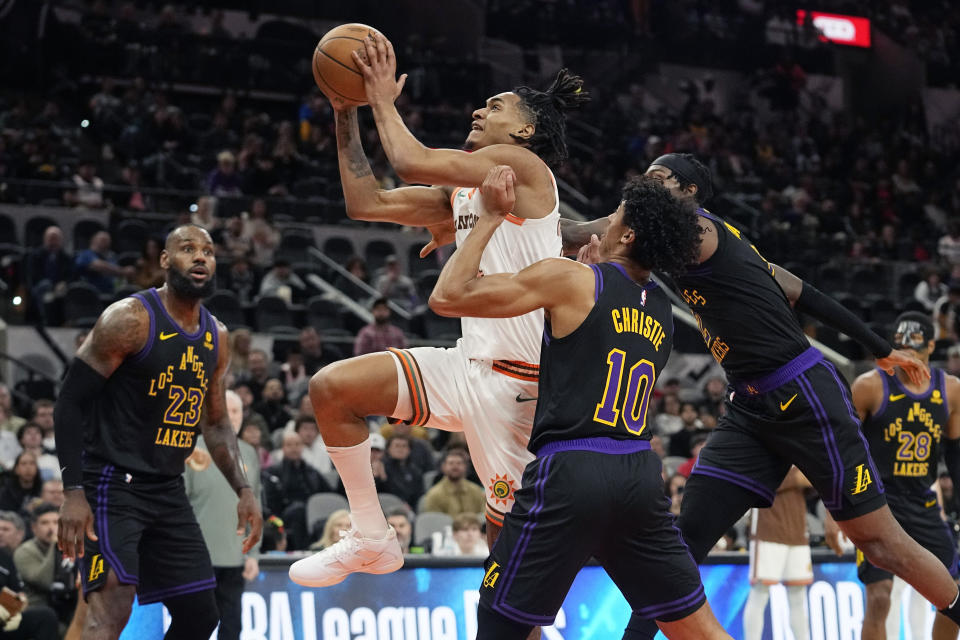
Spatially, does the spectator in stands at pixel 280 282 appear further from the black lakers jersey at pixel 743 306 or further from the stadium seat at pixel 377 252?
the black lakers jersey at pixel 743 306

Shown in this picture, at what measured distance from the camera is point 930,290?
57.3ft

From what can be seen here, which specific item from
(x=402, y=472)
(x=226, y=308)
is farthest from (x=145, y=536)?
(x=226, y=308)

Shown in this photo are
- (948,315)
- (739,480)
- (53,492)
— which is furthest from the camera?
(948,315)

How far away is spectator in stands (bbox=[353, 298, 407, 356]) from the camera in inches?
532

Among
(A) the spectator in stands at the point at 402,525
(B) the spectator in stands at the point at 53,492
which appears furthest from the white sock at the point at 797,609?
(B) the spectator in stands at the point at 53,492

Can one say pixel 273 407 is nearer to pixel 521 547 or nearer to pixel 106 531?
pixel 106 531

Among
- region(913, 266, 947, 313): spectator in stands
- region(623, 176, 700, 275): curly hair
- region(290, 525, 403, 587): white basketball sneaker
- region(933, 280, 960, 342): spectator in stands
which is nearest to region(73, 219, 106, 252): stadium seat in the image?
region(290, 525, 403, 587): white basketball sneaker

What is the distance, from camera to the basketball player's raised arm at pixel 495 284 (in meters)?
4.22

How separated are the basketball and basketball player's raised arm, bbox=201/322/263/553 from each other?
1671mm

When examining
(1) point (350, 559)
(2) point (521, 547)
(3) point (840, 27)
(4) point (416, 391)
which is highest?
(3) point (840, 27)

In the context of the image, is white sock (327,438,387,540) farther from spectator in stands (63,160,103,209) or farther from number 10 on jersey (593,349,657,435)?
spectator in stands (63,160,103,209)

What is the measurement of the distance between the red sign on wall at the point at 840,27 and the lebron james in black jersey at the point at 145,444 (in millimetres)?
23425

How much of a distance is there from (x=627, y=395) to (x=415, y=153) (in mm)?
1196

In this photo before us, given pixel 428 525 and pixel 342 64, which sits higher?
pixel 342 64
